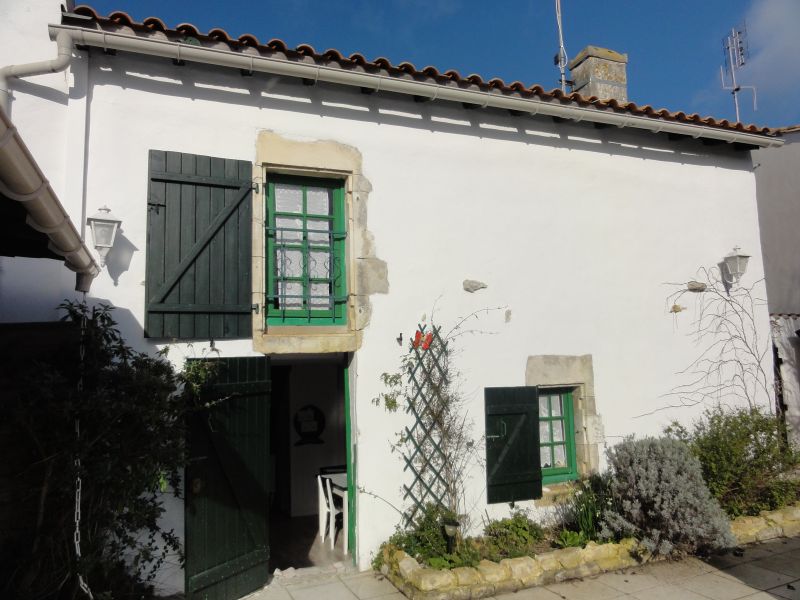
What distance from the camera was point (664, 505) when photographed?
15.8 feet

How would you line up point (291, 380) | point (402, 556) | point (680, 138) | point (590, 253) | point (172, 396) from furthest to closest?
1. point (291, 380)
2. point (680, 138)
3. point (590, 253)
4. point (402, 556)
5. point (172, 396)

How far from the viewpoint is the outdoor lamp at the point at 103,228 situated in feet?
13.4

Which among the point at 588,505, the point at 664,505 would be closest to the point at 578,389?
the point at 588,505

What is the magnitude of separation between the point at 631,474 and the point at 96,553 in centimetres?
429

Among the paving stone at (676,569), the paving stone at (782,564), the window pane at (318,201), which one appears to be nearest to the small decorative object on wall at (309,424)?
the window pane at (318,201)

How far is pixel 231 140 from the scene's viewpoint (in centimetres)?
473

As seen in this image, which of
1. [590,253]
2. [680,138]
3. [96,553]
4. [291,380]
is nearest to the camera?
[96,553]

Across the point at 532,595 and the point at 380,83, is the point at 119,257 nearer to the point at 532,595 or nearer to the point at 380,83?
the point at 380,83

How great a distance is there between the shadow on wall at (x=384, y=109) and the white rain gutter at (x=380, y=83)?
0.19m

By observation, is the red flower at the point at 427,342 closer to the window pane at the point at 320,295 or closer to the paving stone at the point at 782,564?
the window pane at the point at 320,295

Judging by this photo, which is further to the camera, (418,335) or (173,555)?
(418,335)

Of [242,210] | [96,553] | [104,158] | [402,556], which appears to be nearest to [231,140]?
[242,210]

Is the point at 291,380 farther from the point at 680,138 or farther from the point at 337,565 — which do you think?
the point at 680,138

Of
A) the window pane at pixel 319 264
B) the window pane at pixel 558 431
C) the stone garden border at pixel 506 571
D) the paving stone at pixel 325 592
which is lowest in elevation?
the paving stone at pixel 325 592
